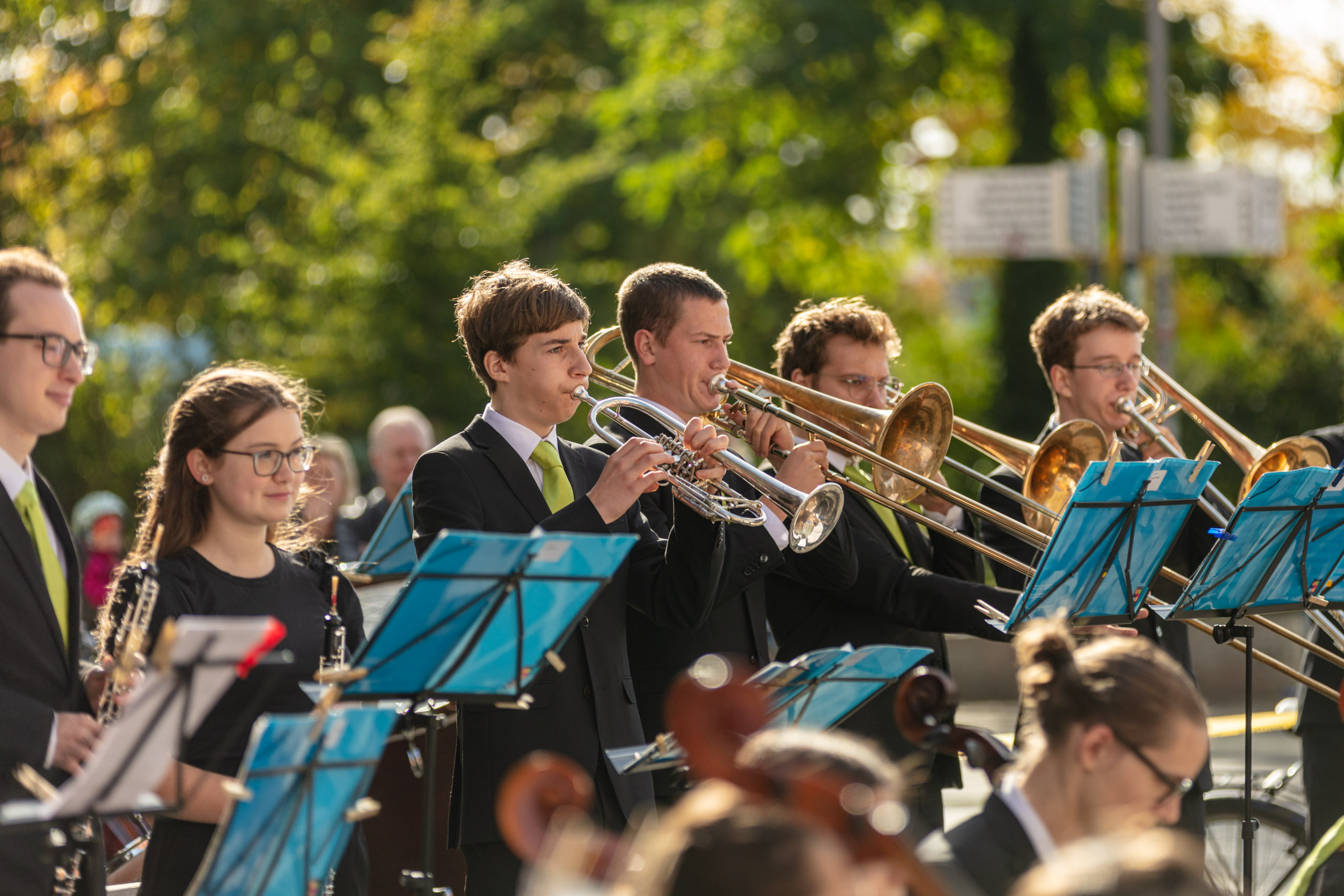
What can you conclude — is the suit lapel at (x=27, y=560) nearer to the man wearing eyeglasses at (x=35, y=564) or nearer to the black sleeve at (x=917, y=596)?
the man wearing eyeglasses at (x=35, y=564)

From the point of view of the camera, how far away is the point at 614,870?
6.26 ft

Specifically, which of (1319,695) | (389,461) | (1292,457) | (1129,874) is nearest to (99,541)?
(389,461)

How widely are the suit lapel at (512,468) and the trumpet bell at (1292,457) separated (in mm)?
2546

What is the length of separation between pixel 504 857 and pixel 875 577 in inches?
54.4

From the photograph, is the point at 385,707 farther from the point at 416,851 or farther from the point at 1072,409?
the point at 1072,409

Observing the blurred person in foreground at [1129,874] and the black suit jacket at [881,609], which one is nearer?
the blurred person in foreground at [1129,874]

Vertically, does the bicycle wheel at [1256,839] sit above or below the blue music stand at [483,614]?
below

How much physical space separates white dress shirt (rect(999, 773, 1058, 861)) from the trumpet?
1.31 meters

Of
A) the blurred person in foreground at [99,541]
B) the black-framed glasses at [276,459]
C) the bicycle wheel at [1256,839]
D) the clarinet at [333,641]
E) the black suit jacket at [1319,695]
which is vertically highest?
the black-framed glasses at [276,459]

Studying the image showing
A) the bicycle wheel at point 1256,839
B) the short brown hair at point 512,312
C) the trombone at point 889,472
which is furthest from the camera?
the bicycle wheel at point 1256,839

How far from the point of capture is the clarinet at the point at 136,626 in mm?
3080

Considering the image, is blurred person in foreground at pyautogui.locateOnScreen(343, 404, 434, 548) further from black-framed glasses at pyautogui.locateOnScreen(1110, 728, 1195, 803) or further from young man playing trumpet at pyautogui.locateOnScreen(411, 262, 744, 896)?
black-framed glasses at pyautogui.locateOnScreen(1110, 728, 1195, 803)

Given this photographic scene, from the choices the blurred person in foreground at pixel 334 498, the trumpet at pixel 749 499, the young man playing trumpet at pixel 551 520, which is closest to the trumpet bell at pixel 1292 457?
the trumpet at pixel 749 499

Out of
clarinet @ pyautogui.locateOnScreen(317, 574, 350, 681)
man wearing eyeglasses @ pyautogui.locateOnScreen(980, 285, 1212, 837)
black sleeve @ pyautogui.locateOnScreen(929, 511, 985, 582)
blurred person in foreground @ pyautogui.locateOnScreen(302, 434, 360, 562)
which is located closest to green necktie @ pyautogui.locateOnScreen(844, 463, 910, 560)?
black sleeve @ pyautogui.locateOnScreen(929, 511, 985, 582)
